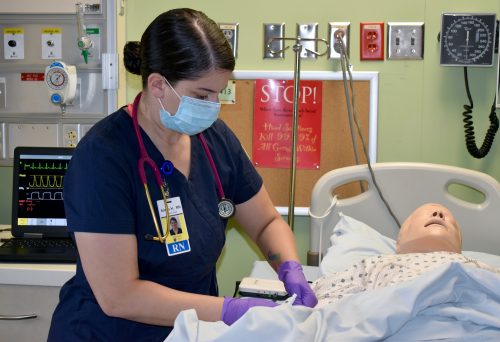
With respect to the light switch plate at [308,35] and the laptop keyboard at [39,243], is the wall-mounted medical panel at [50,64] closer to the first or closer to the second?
the laptop keyboard at [39,243]

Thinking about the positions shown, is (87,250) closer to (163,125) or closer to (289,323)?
(163,125)

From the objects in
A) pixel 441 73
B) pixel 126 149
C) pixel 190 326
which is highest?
pixel 441 73

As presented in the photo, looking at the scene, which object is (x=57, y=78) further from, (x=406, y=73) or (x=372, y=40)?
(x=406, y=73)

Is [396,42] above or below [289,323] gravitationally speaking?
above

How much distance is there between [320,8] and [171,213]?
1.32 m

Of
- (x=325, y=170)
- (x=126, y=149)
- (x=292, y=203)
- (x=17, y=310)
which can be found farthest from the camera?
(x=325, y=170)

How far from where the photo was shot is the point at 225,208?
1.78m

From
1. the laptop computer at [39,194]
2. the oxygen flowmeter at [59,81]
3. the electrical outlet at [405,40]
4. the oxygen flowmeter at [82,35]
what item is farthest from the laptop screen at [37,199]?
the electrical outlet at [405,40]

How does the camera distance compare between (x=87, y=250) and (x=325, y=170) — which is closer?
(x=87, y=250)

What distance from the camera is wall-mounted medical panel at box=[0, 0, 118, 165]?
2.73 metres

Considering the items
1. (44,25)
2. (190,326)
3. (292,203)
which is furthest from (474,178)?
(44,25)

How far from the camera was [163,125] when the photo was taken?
5.51 feet

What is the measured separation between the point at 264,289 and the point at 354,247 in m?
0.51

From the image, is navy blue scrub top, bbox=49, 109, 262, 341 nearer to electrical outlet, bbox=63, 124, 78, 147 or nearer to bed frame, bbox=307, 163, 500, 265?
bed frame, bbox=307, 163, 500, 265
